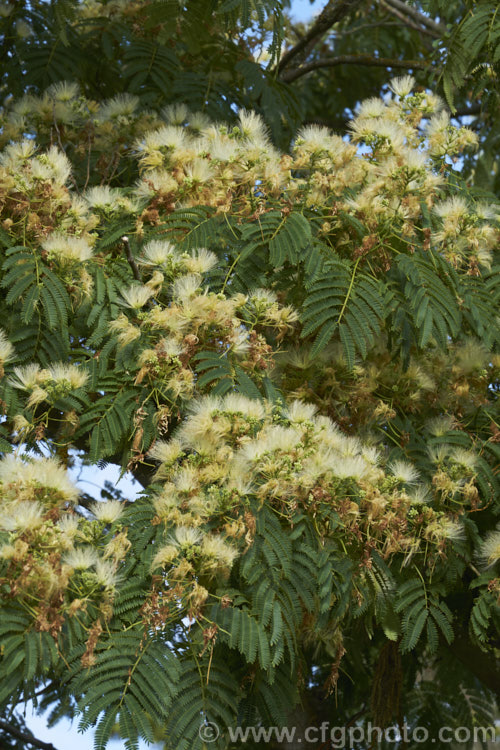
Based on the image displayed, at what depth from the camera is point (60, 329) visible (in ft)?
14.4

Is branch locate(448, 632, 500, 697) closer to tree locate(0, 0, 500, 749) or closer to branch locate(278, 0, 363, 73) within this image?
tree locate(0, 0, 500, 749)

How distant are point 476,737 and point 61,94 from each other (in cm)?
454

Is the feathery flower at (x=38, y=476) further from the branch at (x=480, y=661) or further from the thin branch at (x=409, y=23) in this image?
the thin branch at (x=409, y=23)

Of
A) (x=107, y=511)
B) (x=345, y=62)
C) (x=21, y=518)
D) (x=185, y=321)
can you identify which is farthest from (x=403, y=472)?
(x=345, y=62)

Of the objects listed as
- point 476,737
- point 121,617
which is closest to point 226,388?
point 121,617

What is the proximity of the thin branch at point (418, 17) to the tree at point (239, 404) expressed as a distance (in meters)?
2.69

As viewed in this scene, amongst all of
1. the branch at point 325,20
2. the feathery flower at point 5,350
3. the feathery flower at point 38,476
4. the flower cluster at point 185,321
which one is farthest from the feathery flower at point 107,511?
the branch at point 325,20

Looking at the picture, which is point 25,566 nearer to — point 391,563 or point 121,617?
point 121,617

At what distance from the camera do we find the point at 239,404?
4.00 metres

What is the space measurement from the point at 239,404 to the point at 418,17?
5.76 meters

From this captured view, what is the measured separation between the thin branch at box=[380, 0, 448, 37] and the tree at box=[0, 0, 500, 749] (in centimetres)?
269

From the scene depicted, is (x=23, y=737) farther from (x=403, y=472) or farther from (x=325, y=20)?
(x=325, y=20)

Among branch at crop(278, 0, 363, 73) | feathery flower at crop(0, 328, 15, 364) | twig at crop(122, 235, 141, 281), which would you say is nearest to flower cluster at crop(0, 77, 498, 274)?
twig at crop(122, 235, 141, 281)

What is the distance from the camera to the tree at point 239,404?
142 inches
